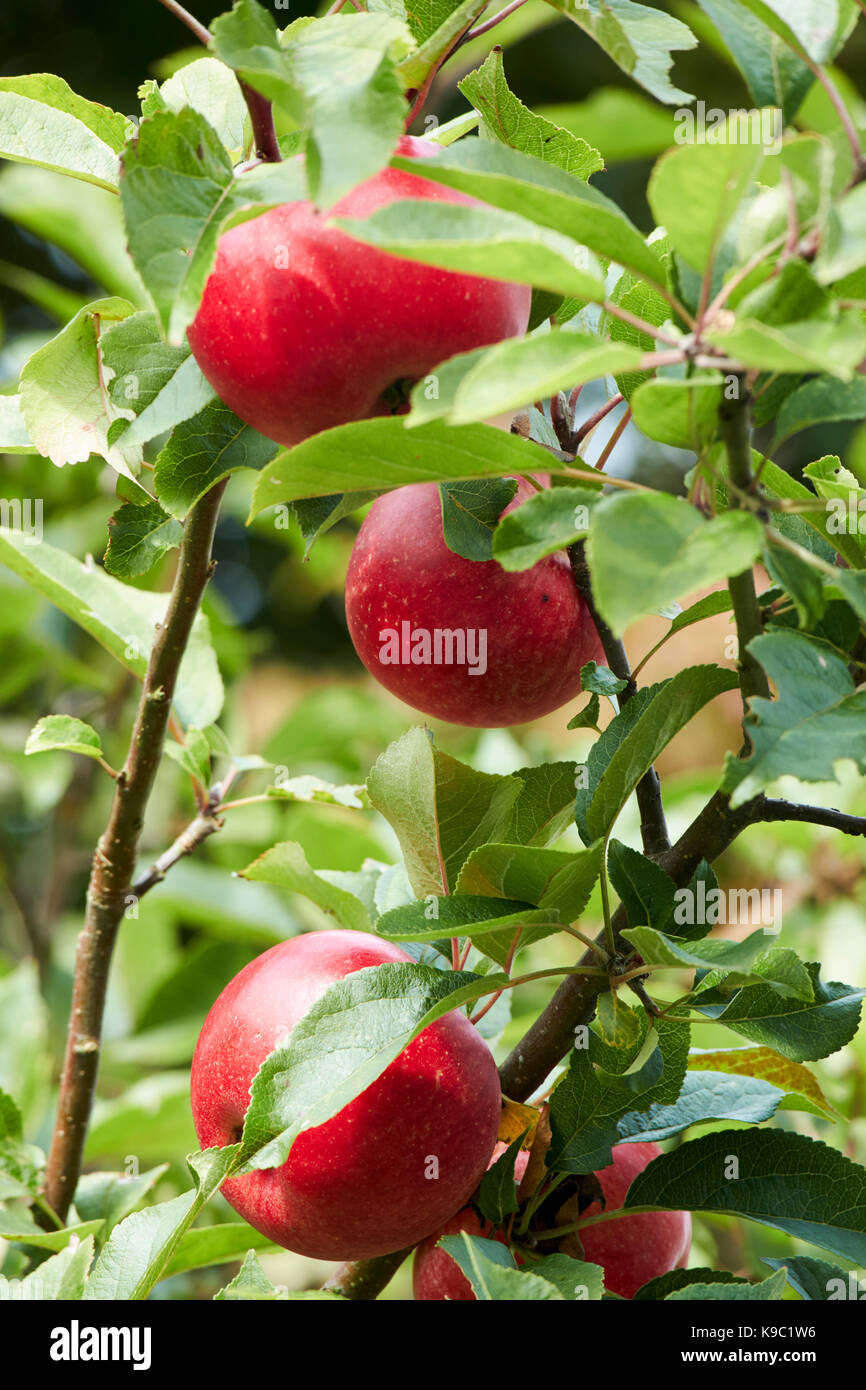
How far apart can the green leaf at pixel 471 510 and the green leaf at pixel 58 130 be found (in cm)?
19

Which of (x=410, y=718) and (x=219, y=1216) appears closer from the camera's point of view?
(x=219, y=1216)

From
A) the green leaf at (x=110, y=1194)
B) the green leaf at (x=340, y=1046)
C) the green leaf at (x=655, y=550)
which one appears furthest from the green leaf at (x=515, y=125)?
the green leaf at (x=110, y=1194)

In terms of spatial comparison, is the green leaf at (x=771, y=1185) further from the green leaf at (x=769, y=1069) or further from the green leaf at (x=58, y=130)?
the green leaf at (x=58, y=130)

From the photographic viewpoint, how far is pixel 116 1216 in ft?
2.31

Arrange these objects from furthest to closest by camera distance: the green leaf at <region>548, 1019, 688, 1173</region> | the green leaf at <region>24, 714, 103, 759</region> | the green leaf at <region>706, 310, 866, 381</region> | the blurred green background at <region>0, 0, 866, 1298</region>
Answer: the blurred green background at <region>0, 0, 866, 1298</region> → the green leaf at <region>24, 714, 103, 759</region> → the green leaf at <region>548, 1019, 688, 1173</region> → the green leaf at <region>706, 310, 866, 381</region>

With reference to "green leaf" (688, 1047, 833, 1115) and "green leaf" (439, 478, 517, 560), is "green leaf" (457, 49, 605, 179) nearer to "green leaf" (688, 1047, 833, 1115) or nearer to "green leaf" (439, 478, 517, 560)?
"green leaf" (439, 478, 517, 560)

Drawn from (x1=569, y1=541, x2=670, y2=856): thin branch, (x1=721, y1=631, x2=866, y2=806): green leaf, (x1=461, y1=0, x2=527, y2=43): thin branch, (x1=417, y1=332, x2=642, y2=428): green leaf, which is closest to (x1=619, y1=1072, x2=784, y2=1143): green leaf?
(x1=569, y1=541, x2=670, y2=856): thin branch

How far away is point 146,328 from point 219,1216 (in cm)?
84

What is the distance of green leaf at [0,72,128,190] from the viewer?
0.51m

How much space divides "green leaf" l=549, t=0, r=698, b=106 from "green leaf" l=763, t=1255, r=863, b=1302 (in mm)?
476

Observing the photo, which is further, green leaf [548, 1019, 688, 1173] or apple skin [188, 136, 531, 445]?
green leaf [548, 1019, 688, 1173]

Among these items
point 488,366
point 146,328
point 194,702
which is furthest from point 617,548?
point 194,702

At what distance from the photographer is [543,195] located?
1.13 feet

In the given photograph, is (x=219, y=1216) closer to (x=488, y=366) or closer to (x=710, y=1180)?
(x=710, y=1180)
